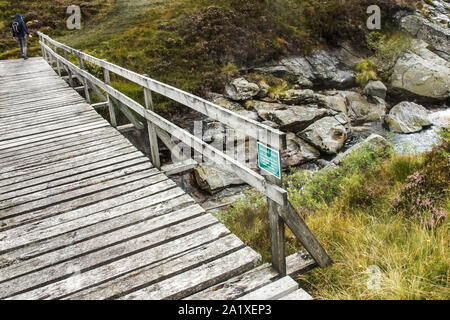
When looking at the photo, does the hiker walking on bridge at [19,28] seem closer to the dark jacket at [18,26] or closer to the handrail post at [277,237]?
the dark jacket at [18,26]

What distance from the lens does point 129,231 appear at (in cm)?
377

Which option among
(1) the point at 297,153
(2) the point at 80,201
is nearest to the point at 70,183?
(2) the point at 80,201

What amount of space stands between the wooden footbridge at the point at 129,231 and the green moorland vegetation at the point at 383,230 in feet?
1.24

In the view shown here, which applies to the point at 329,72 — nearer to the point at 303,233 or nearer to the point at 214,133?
the point at 214,133

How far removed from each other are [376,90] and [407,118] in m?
2.45

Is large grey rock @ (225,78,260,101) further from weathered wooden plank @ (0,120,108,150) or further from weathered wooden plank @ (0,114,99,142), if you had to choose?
weathered wooden plank @ (0,120,108,150)

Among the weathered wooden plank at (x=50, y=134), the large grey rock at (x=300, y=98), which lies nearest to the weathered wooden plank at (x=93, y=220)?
the weathered wooden plank at (x=50, y=134)

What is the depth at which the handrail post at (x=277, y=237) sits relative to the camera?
3012mm

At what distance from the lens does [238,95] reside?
14219 millimetres

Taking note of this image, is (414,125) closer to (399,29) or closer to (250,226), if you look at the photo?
(399,29)

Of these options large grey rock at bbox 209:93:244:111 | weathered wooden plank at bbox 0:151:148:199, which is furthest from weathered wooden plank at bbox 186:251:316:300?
large grey rock at bbox 209:93:244:111

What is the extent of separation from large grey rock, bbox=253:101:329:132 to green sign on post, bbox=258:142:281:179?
10.0m
